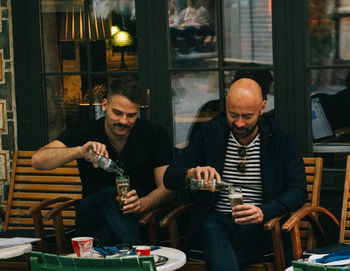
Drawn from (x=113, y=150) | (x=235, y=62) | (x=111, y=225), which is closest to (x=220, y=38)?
(x=235, y=62)

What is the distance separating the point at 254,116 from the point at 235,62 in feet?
2.69

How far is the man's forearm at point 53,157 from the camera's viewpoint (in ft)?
15.2

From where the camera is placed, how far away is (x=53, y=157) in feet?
15.6

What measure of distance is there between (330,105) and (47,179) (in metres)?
2.07

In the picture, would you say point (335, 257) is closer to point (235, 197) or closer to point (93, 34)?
point (235, 197)

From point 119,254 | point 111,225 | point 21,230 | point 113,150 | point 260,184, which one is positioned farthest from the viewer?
point 21,230

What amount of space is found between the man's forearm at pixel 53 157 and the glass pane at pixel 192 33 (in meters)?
1.14

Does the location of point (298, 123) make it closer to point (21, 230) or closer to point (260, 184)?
point (260, 184)

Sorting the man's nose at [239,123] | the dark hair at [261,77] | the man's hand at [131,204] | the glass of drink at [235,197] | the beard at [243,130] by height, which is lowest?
the man's hand at [131,204]

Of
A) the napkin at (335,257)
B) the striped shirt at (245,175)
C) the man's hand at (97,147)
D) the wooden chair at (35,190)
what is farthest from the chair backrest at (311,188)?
the wooden chair at (35,190)

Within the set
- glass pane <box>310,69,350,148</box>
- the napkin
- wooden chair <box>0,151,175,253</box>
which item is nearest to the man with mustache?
wooden chair <box>0,151,175,253</box>

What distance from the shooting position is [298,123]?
5012mm

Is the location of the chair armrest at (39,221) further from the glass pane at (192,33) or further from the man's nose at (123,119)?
the glass pane at (192,33)

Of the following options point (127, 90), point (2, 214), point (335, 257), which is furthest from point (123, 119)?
point (335, 257)
